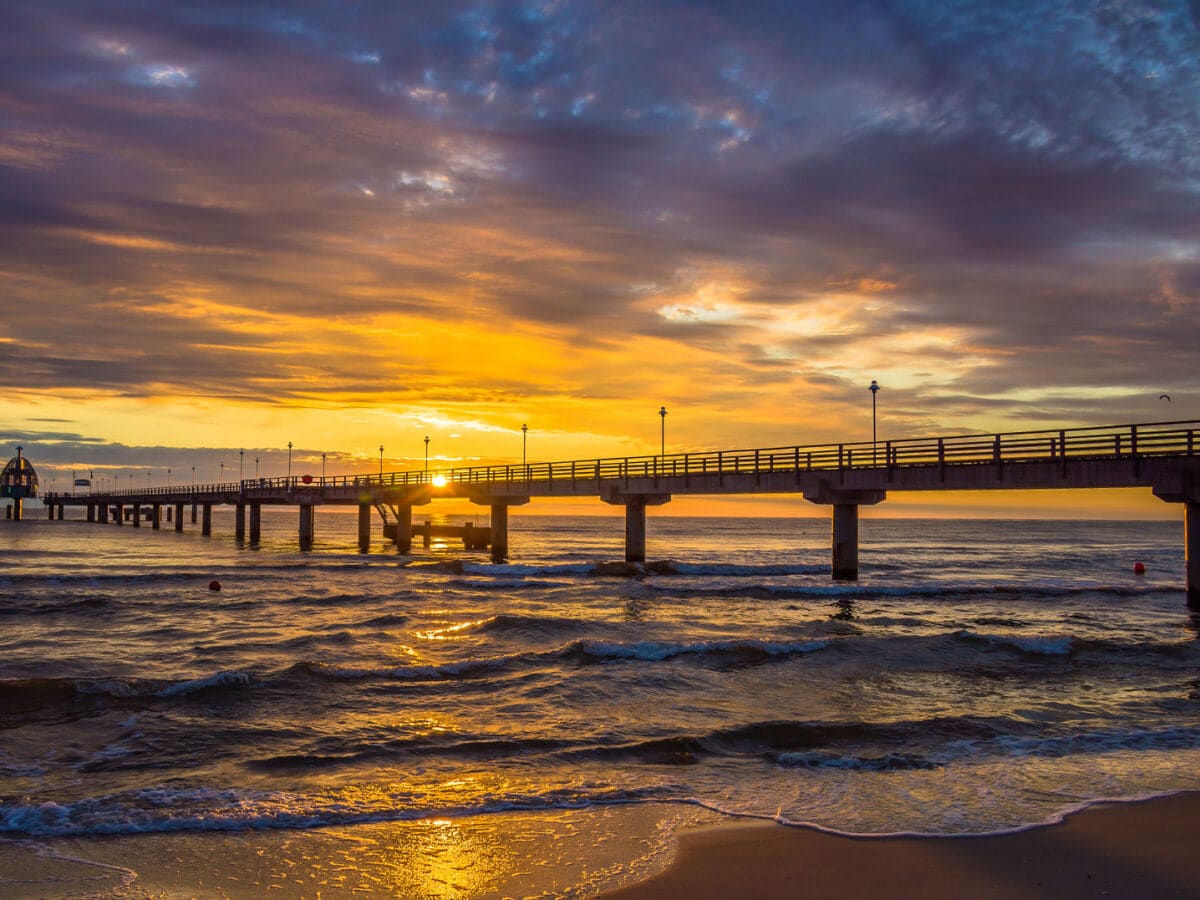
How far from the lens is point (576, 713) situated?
13.6m

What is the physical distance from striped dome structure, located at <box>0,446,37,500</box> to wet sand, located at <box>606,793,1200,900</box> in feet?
512

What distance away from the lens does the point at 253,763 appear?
10867 millimetres

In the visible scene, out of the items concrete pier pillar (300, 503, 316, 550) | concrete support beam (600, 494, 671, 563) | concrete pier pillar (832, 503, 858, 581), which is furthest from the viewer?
concrete pier pillar (300, 503, 316, 550)

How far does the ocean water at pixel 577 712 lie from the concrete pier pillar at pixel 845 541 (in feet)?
→ 24.8

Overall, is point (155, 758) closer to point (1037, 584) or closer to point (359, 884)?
point (359, 884)

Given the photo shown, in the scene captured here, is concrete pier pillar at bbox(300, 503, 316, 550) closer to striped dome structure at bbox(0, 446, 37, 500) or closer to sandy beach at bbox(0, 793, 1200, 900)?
sandy beach at bbox(0, 793, 1200, 900)

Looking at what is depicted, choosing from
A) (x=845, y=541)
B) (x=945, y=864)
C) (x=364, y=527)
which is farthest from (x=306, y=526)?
(x=945, y=864)

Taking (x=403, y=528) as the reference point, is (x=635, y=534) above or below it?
above

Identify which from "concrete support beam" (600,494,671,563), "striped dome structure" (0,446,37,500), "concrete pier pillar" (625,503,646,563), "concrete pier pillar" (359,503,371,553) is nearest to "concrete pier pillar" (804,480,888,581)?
"concrete support beam" (600,494,671,563)

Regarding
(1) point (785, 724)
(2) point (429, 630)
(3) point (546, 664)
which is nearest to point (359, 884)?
(1) point (785, 724)

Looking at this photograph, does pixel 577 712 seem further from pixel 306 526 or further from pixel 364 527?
pixel 306 526

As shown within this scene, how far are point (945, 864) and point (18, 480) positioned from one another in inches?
6292

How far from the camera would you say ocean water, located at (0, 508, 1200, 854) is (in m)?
9.30

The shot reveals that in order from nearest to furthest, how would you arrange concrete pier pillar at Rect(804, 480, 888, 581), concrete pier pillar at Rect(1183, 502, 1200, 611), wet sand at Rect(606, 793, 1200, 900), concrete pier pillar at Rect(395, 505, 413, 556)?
1. wet sand at Rect(606, 793, 1200, 900)
2. concrete pier pillar at Rect(1183, 502, 1200, 611)
3. concrete pier pillar at Rect(804, 480, 888, 581)
4. concrete pier pillar at Rect(395, 505, 413, 556)
